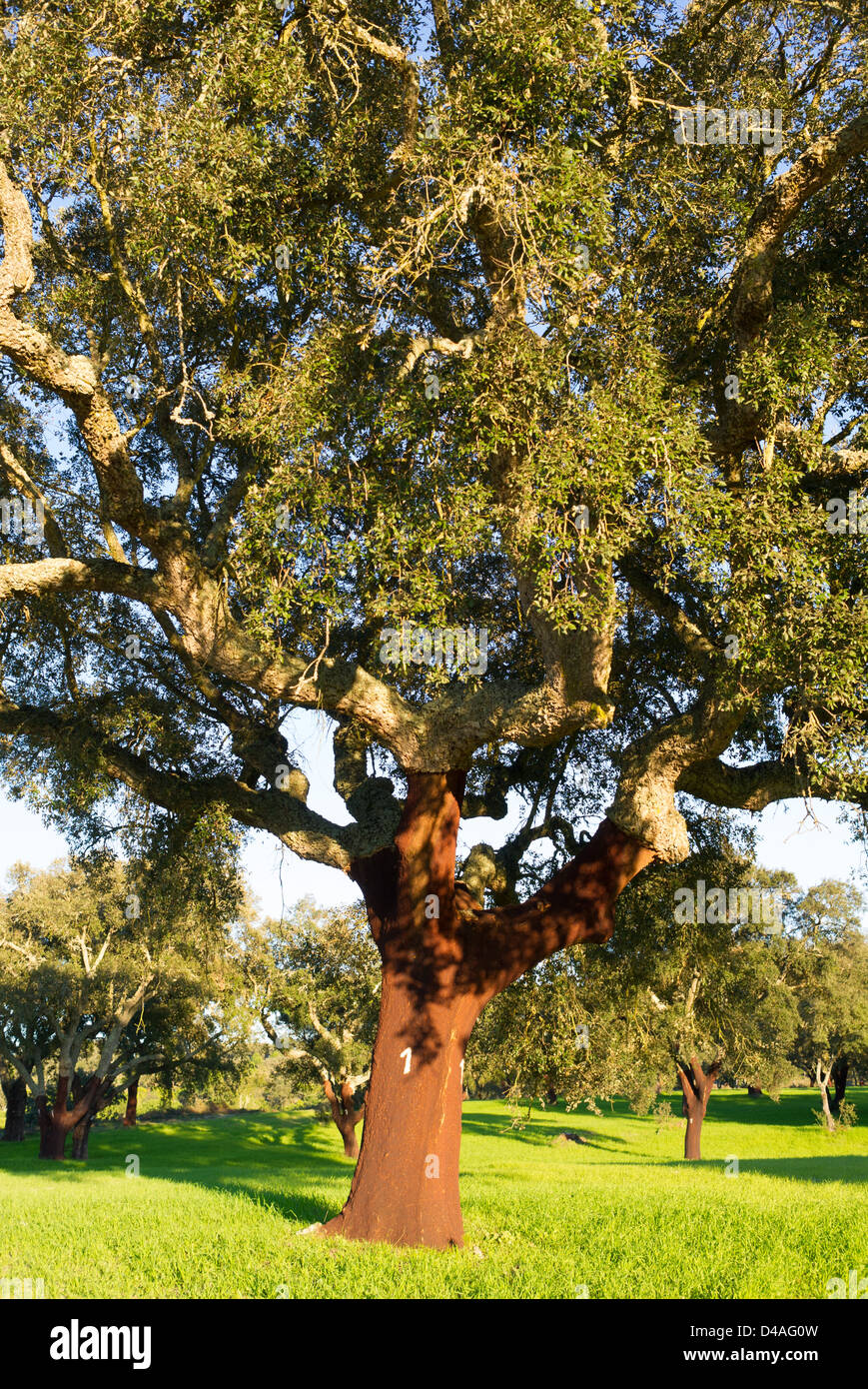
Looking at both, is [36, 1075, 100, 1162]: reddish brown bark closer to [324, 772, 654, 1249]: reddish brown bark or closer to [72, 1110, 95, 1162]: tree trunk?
[72, 1110, 95, 1162]: tree trunk

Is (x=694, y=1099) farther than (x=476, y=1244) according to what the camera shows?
Yes

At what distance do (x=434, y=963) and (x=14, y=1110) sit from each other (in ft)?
153

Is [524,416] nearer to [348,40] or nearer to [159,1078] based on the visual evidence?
[348,40]

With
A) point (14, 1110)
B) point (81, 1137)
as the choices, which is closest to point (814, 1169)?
point (81, 1137)

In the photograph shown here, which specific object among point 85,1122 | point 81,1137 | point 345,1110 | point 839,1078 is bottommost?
point 81,1137

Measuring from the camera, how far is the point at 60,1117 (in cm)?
3619

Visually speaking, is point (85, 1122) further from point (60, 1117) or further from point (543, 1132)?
point (543, 1132)

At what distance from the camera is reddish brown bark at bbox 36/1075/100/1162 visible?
36.2 metres

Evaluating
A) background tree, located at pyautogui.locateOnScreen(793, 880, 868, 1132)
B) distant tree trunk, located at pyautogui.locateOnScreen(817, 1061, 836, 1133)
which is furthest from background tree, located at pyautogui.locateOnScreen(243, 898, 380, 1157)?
distant tree trunk, located at pyautogui.locateOnScreen(817, 1061, 836, 1133)

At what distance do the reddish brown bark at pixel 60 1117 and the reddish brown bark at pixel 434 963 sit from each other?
3063cm

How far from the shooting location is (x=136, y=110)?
30.6 feet

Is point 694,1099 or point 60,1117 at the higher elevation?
point 694,1099

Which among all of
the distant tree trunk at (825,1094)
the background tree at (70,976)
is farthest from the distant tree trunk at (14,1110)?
the distant tree trunk at (825,1094)

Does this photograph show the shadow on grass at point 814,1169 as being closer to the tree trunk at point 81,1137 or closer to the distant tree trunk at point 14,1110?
the tree trunk at point 81,1137
